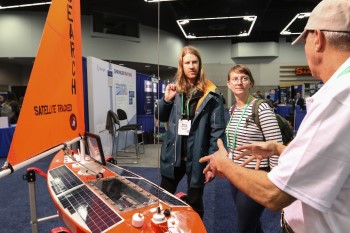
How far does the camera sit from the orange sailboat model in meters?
1.02

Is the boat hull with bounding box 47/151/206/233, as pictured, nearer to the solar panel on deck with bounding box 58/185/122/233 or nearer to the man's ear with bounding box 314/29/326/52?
the solar panel on deck with bounding box 58/185/122/233

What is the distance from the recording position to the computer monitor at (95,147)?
1744mm

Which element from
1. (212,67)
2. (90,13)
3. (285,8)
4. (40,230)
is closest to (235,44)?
(212,67)

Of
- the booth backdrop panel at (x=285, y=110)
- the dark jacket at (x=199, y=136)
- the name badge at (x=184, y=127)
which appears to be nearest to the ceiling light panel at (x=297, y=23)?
the booth backdrop panel at (x=285, y=110)

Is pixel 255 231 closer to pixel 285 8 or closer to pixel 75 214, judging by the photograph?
pixel 75 214

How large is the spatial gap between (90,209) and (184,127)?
86 centimetres

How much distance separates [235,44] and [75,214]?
16153 millimetres

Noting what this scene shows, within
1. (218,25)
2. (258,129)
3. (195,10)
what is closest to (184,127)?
(258,129)

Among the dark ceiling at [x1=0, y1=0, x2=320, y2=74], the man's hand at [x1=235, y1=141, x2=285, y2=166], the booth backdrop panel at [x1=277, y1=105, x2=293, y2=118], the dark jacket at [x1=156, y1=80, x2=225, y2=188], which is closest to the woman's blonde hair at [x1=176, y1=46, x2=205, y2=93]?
the dark jacket at [x1=156, y1=80, x2=225, y2=188]

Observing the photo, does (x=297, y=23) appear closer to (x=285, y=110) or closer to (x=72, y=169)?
(x=285, y=110)

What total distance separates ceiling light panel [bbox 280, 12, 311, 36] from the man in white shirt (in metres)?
10.7

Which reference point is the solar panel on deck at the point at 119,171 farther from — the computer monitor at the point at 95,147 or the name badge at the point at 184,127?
the name badge at the point at 184,127

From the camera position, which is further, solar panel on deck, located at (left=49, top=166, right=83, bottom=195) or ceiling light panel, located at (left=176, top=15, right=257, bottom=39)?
ceiling light panel, located at (left=176, top=15, right=257, bottom=39)

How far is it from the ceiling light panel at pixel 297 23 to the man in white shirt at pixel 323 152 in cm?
1069
